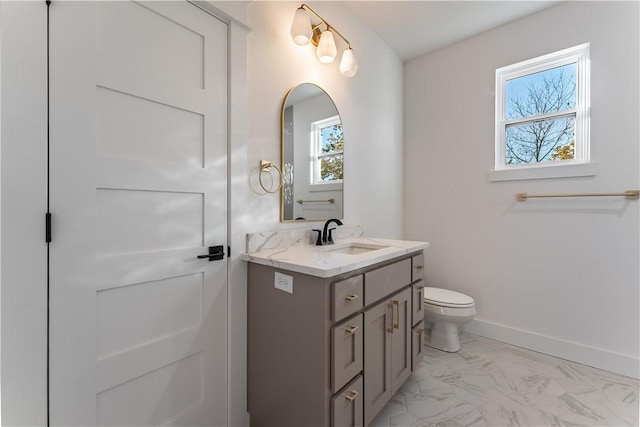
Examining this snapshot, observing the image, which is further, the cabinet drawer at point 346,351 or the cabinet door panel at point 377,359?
the cabinet door panel at point 377,359

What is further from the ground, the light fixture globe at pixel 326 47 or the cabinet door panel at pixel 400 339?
the light fixture globe at pixel 326 47

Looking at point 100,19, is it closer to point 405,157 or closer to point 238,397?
point 238,397

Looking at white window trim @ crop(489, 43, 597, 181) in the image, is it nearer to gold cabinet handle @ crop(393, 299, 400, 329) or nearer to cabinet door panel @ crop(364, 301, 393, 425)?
gold cabinet handle @ crop(393, 299, 400, 329)

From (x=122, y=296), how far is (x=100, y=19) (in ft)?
3.29

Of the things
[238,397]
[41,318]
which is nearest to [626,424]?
[238,397]

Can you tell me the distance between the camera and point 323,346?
109 cm

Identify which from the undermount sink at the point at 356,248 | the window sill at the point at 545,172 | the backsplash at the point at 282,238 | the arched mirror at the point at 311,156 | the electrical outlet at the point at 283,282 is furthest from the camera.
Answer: the window sill at the point at 545,172

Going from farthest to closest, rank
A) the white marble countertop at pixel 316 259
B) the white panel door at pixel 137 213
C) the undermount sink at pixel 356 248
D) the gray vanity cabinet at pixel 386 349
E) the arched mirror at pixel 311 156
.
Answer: the undermount sink at pixel 356 248 → the arched mirror at pixel 311 156 → the gray vanity cabinet at pixel 386 349 → the white marble countertop at pixel 316 259 → the white panel door at pixel 137 213

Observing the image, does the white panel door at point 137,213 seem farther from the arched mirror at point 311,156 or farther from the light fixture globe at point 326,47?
the light fixture globe at point 326,47

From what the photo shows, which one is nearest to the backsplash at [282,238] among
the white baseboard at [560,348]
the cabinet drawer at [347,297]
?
the cabinet drawer at [347,297]

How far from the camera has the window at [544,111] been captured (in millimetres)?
2074

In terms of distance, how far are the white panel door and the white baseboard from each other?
2.25 metres

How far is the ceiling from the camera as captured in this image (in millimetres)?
2096

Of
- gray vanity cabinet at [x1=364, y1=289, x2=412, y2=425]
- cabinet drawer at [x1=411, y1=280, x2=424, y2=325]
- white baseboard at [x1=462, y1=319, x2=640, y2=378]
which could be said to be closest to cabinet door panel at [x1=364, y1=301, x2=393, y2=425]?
gray vanity cabinet at [x1=364, y1=289, x2=412, y2=425]
